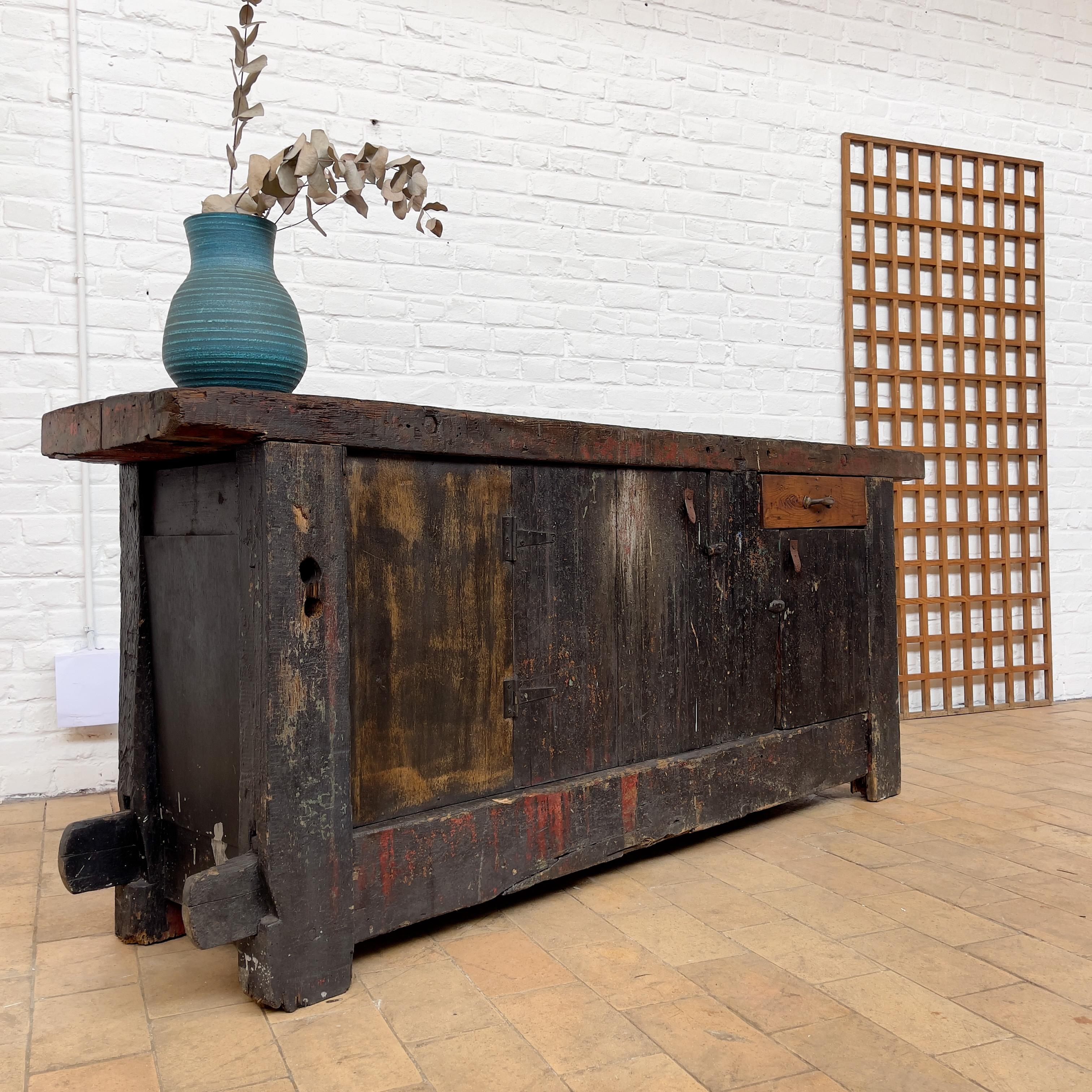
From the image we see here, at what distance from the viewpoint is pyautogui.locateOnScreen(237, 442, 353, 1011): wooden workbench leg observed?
4.63ft

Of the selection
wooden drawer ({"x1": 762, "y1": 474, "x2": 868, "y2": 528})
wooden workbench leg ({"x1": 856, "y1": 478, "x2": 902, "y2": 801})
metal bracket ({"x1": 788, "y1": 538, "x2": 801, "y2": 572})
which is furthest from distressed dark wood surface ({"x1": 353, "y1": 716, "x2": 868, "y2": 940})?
wooden drawer ({"x1": 762, "y1": 474, "x2": 868, "y2": 528})

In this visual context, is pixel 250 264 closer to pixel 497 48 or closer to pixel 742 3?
pixel 497 48

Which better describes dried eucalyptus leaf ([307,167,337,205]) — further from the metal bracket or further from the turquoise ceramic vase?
the metal bracket

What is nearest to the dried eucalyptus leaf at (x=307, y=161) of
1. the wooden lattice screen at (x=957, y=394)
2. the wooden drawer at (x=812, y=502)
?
the wooden drawer at (x=812, y=502)

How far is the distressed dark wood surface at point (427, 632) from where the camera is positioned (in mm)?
1566

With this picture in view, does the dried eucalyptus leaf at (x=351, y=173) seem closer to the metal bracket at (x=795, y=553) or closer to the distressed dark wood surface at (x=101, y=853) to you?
the distressed dark wood surface at (x=101, y=853)

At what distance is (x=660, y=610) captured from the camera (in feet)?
6.69

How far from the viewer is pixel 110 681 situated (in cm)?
264

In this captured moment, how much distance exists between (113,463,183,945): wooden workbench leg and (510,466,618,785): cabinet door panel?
610mm

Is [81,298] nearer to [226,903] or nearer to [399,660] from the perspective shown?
[399,660]

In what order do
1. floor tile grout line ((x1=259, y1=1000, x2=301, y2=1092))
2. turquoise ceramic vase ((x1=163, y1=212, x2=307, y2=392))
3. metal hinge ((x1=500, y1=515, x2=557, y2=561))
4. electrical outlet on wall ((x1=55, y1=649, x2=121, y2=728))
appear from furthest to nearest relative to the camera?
electrical outlet on wall ((x1=55, y1=649, x2=121, y2=728))
metal hinge ((x1=500, y1=515, x2=557, y2=561))
turquoise ceramic vase ((x1=163, y1=212, x2=307, y2=392))
floor tile grout line ((x1=259, y1=1000, x2=301, y2=1092))

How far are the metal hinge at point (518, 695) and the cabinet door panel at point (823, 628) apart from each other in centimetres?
73

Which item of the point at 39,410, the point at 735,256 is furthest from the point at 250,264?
the point at 735,256

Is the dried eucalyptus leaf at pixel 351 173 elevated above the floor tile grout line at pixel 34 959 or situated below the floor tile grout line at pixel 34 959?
above
